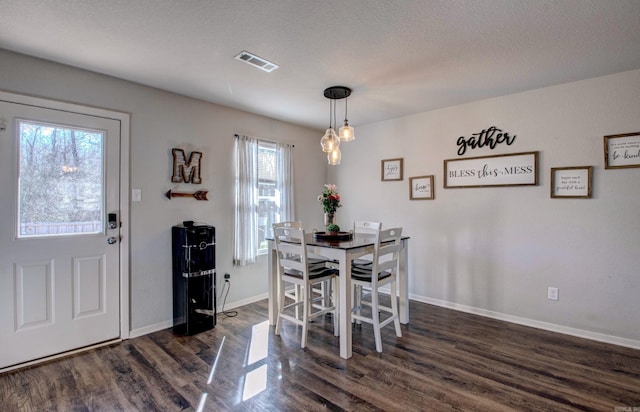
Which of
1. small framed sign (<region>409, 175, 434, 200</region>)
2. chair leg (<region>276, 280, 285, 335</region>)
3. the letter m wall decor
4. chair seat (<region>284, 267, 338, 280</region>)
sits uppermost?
the letter m wall decor

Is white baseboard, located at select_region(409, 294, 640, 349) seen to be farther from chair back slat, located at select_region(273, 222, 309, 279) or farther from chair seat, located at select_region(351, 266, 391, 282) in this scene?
chair back slat, located at select_region(273, 222, 309, 279)

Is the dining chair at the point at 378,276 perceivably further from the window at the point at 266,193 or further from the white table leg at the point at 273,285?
the window at the point at 266,193

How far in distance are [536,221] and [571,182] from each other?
479 mm

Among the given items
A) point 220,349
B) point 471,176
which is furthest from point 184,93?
point 471,176

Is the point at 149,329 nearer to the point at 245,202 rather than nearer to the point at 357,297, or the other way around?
the point at 245,202

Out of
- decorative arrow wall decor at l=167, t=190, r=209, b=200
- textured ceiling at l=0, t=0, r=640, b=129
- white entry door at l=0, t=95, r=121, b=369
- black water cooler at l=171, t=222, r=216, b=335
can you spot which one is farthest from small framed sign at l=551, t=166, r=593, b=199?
white entry door at l=0, t=95, r=121, b=369

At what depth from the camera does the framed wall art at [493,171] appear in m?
3.21

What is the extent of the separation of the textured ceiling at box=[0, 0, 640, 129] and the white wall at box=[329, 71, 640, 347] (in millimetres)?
334

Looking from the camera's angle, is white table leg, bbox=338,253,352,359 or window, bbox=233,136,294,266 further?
window, bbox=233,136,294,266

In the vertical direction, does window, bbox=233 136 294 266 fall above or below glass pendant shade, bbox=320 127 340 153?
below

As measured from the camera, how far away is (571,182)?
2.98 m

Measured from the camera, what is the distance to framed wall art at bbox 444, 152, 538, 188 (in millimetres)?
3213

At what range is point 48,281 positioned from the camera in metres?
2.52

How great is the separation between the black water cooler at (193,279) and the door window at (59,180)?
2.36 feet
